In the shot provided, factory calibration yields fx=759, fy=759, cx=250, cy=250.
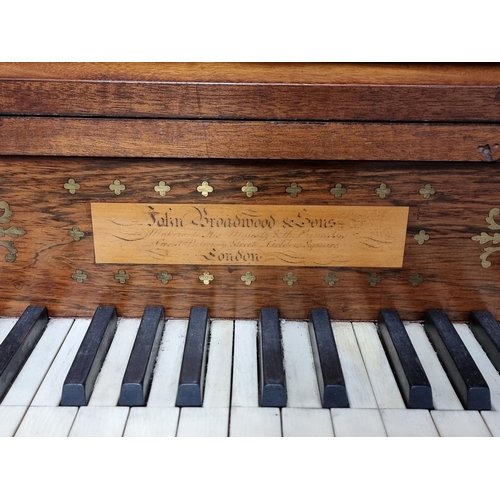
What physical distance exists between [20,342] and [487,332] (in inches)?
48.8

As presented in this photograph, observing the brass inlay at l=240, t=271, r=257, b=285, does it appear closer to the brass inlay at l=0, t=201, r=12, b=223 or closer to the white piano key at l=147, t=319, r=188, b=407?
the white piano key at l=147, t=319, r=188, b=407

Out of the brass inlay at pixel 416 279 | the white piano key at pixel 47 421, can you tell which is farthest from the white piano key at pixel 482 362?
the white piano key at pixel 47 421

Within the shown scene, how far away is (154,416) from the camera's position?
5.80 feet

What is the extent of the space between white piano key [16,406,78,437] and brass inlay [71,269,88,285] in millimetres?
440

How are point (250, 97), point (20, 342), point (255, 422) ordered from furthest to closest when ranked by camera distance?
point (20, 342)
point (250, 97)
point (255, 422)

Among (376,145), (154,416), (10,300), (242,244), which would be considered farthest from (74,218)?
(376,145)

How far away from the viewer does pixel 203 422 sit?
1.75m

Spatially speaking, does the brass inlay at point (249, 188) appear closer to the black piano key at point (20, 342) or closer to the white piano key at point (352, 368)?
the white piano key at point (352, 368)

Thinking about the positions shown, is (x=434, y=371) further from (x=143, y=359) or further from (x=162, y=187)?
(x=162, y=187)

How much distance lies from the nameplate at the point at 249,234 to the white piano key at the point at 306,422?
463mm

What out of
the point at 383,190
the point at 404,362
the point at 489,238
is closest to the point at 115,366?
the point at 404,362

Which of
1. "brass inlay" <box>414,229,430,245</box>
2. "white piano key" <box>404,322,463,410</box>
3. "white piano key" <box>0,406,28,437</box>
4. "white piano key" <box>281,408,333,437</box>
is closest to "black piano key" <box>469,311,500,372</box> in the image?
"white piano key" <box>404,322,463,410</box>

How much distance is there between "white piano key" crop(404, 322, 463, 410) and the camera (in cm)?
182

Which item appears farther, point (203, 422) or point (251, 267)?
point (251, 267)
